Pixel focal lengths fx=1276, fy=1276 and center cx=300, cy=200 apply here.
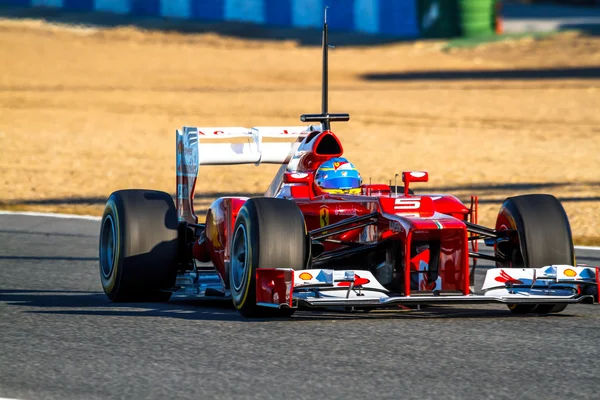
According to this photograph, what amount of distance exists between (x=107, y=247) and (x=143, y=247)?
0.64 m

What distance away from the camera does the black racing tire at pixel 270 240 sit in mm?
7566

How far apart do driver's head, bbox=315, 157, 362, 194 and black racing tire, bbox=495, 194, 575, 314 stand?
1.29 metres

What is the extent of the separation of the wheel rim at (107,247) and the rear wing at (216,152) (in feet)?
2.33

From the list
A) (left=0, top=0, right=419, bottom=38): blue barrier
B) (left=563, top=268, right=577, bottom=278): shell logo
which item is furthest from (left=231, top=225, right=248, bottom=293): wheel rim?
(left=0, top=0, right=419, bottom=38): blue barrier

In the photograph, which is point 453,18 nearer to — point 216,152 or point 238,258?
point 216,152

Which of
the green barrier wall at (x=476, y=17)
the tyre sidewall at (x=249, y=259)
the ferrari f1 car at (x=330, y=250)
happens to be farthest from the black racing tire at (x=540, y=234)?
the green barrier wall at (x=476, y=17)

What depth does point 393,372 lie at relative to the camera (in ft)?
21.2

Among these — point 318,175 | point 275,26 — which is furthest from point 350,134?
point 275,26

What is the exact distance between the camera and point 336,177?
353 inches

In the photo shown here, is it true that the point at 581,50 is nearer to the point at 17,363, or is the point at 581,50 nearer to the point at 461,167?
the point at 461,167

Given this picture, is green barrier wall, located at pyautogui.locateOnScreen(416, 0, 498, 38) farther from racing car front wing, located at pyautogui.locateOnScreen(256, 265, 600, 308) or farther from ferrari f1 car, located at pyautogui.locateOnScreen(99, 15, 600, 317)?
racing car front wing, located at pyautogui.locateOnScreen(256, 265, 600, 308)

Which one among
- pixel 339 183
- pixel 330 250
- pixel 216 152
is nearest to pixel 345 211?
pixel 330 250

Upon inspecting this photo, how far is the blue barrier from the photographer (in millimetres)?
47094

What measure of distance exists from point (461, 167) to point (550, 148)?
123 inches
